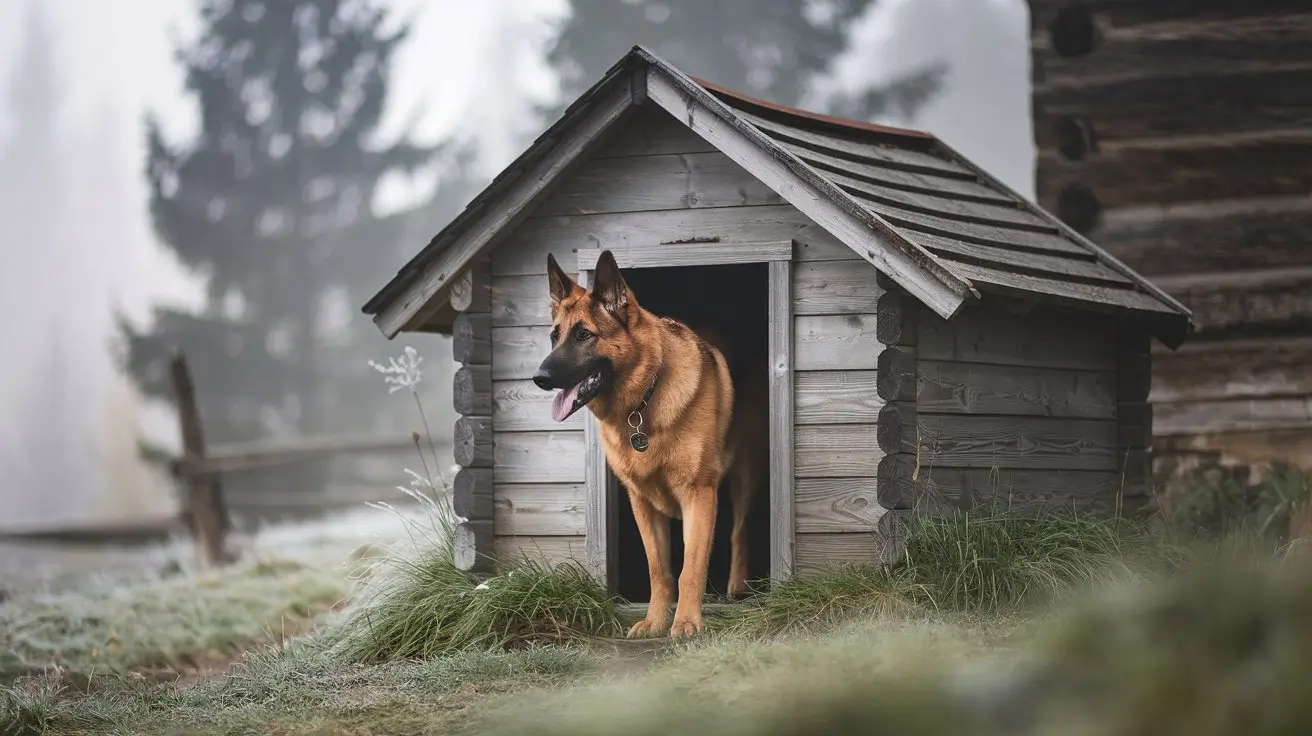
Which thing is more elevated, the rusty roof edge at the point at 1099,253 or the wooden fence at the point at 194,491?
the rusty roof edge at the point at 1099,253

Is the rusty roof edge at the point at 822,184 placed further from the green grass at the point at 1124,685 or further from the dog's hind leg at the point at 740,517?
the green grass at the point at 1124,685

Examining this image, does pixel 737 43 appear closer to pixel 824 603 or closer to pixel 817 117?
pixel 817 117

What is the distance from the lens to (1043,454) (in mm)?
7875

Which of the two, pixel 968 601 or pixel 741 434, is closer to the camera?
pixel 968 601

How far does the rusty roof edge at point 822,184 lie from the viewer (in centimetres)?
644

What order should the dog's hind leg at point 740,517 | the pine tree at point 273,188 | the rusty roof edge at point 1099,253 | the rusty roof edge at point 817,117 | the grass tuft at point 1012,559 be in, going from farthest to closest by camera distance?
the pine tree at point 273,188
the rusty roof edge at point 1099,253
the dog's hind leg at point 740,517
the rusty roof edge at point 817,117
the grass tuft at point 1012,559

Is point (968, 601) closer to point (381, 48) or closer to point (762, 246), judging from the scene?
point (762, 246)

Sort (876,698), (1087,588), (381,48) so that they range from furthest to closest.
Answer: (381,48) < (1087,588) < (876,698)

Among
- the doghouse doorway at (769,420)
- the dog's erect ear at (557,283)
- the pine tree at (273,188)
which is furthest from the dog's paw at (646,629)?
the pine tree at (273,188)

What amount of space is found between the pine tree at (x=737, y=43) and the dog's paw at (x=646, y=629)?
22.5 m

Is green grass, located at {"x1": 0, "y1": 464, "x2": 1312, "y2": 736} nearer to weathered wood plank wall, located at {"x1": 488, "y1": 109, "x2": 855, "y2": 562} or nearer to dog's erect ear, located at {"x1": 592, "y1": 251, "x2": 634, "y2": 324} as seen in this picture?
weathered wood plank wall, located at {"x1": 488, "y1": 109, "x2": 855, "y2": 562}

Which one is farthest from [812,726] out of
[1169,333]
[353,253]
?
[353,253]

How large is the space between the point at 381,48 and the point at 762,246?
2558 centimetres

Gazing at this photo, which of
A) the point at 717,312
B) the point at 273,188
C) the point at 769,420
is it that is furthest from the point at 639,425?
the point at 273,188
